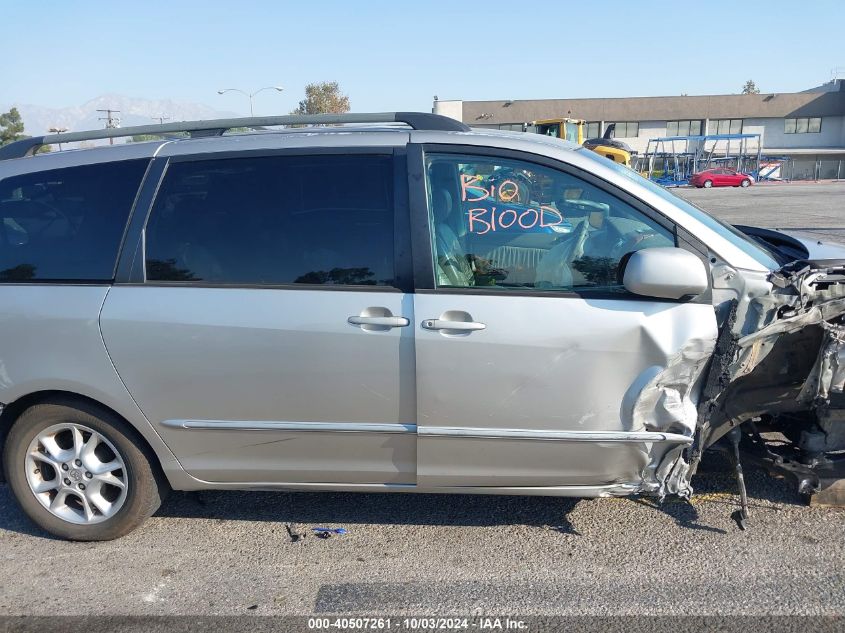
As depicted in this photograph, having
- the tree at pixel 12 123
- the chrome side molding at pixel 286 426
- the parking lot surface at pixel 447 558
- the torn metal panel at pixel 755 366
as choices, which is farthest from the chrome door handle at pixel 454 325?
the tree at pixel 12 123

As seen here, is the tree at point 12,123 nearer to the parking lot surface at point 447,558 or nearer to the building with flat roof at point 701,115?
the building with flat roof at point 701,115

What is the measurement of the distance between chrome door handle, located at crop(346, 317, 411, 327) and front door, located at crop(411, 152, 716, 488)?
2.6 inches

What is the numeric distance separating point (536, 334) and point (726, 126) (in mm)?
64059

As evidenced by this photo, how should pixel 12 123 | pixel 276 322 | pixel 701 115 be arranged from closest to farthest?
pixel 276 322
pixel 12 123
pixel 701 115

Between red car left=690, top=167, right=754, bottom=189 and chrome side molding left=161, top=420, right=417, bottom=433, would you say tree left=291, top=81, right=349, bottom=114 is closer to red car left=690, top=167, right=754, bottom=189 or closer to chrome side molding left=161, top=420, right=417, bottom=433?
red car left=690, top=167, right=754, bottom=189

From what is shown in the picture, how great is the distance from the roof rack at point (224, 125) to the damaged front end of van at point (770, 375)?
146 cm

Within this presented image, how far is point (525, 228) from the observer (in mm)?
3203

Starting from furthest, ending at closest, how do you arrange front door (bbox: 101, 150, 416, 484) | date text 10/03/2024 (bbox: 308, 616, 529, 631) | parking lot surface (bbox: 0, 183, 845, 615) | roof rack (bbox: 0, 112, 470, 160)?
1. roof rack (bbox: 0, 112, 470, 160)
2. front door (bbox: 101, 150, 416, 484)
3. parking lot surface (bbox: 0, 183, 845, 615)
4. date text 10/03/2024 (bbox: 308, 616, 529, 631)

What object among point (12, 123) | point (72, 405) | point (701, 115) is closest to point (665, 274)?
point (72, 405)

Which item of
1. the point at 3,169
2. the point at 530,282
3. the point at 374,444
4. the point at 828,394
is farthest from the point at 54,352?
the point at 828,394

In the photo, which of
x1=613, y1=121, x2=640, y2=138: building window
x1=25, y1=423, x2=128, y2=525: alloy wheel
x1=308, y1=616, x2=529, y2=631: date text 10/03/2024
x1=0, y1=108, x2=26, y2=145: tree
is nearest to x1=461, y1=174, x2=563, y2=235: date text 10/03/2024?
x1=308, y1=616, x2=529, y2=631: date text 10/03/2024

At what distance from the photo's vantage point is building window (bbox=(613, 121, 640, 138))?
59.8 metres

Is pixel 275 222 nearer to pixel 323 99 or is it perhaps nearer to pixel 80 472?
pixel 80 472

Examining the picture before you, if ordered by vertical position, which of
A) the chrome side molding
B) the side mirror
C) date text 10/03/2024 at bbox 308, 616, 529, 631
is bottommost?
date text 10/03/2024 at bbox 308, 616, 529, 631
